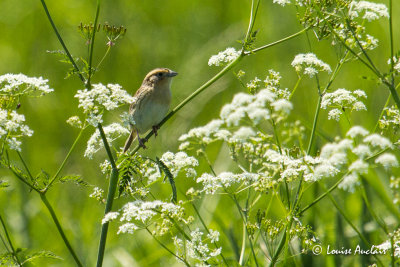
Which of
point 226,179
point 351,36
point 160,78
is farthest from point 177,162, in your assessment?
point 160,78

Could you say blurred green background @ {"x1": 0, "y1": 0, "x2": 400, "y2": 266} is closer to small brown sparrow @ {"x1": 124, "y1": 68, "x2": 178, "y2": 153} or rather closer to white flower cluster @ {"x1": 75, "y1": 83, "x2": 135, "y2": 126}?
small brown sparrow @ {"x1": 124, "y1": 68, "x2": 178, "y2": 153}

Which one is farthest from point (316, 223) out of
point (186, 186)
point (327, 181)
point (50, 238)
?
point (50, 238)

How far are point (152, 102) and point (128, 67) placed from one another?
2620 millimetres

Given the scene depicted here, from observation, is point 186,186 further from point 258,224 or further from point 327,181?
point 258,224

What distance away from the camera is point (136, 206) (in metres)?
3.06

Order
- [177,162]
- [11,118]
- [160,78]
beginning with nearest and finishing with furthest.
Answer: [11,118]
[177,162]
[160,78]

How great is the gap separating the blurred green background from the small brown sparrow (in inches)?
30.0

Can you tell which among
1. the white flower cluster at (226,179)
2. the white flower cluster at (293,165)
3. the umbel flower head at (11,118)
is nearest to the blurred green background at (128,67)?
the white flower cluster at (226,179)

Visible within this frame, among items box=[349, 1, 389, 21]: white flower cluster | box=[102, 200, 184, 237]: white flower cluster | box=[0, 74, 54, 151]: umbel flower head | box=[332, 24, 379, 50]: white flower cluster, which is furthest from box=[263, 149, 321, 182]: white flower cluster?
box=[0, 74, 54, 151]: umbel flower head

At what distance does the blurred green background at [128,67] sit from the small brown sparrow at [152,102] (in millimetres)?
762

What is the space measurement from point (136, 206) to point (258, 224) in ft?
2.06

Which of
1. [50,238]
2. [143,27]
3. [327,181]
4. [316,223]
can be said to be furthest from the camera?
[143,27]

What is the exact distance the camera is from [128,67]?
23.4 ft

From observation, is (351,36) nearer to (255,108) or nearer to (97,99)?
(255,108)
